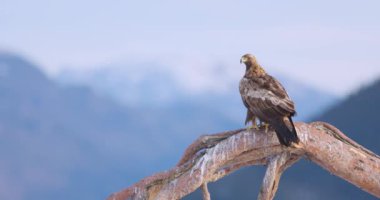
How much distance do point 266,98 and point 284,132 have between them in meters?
0.38

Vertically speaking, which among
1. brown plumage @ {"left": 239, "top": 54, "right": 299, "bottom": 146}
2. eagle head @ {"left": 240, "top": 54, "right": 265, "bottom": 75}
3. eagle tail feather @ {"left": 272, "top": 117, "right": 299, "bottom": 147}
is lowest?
eagle tail feather @ {"left": 272, "top": 117, "right": 299, "bottom": 147}

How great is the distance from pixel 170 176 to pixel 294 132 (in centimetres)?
120

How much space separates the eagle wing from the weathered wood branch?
0.79 feet

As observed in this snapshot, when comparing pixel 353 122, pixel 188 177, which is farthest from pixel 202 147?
pixel 353 122

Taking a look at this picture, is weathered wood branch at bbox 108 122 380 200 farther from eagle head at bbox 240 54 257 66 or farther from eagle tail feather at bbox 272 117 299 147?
eagle head at bbox 240 54 257 66

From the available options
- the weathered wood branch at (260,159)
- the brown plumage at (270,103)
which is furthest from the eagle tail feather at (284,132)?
the weathered wood branch at (260,159)

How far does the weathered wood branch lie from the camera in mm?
9797

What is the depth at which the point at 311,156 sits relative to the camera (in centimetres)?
991

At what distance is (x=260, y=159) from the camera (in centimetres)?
1005

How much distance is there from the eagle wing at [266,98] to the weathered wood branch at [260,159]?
0.24 meters

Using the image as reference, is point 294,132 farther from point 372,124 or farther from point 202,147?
point 372,124

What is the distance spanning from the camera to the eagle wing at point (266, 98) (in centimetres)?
960

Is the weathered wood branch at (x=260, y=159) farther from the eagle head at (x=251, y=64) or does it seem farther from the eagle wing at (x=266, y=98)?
the eagle head at (x=251, y=64)

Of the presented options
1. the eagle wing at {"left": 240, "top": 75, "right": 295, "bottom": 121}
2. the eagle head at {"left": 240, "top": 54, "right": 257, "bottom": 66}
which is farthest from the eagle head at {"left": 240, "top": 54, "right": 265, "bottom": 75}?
the eagle wing at {"left": 240, "top": 75, "right": 295, "bottom": 121}
